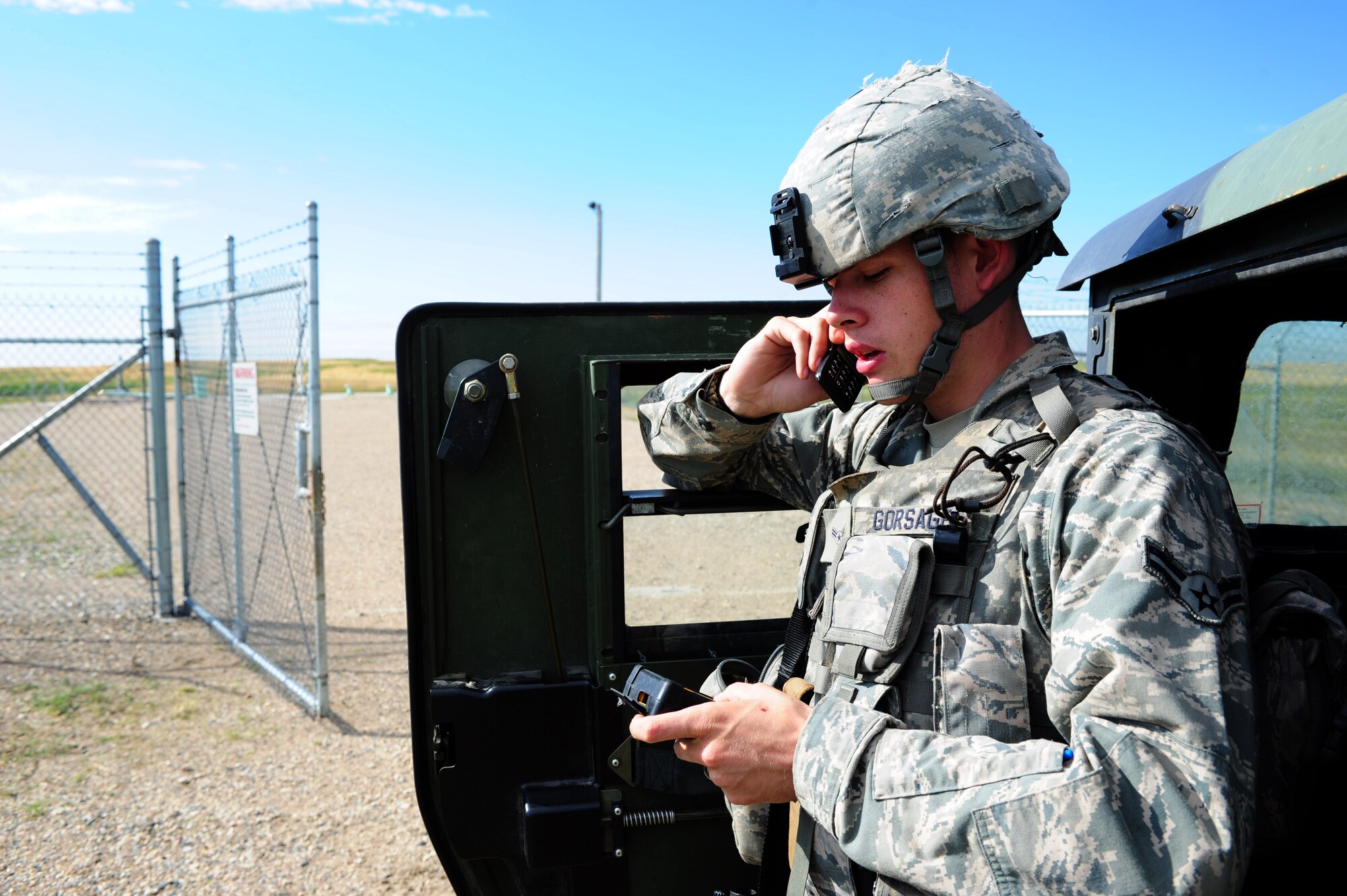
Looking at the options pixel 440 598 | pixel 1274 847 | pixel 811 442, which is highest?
pixel 811 442

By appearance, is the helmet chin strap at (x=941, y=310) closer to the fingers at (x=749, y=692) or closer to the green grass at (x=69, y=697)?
the fingers at (x=749, y=692)

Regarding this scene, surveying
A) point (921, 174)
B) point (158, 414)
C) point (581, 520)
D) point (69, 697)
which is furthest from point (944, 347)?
point (158, 414)

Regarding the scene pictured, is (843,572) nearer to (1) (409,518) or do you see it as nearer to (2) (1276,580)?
(2) (1276,580)

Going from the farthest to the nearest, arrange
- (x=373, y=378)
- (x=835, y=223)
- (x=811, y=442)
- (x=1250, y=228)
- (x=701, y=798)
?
1. (x=373, y=378)
2. (x=701, y=798)
3. (x=811, y=442)
4. (x=835, y=223)
5. (x=1250, y=228)

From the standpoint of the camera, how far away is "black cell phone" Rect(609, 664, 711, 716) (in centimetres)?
158

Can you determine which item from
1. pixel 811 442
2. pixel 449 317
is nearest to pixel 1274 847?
pixel 811 442

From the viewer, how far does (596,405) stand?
7.57 ft

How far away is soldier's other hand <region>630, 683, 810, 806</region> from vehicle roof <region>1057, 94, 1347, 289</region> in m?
0.99

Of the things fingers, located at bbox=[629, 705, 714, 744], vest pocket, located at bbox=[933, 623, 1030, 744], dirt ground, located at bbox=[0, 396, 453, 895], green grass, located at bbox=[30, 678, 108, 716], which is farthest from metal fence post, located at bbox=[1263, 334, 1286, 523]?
green grass, located at bbox=[30, 678, 108, 716]

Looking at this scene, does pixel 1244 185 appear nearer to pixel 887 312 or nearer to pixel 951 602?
pixel 887 312

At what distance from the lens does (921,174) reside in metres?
1.61

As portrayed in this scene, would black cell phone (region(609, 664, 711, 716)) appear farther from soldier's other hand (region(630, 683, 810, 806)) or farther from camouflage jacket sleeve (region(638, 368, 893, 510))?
camouflage jacket sleeve (region(638, 368, 893, 510))

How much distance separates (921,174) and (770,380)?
587 millimetres

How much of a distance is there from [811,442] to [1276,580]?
3.20ft
